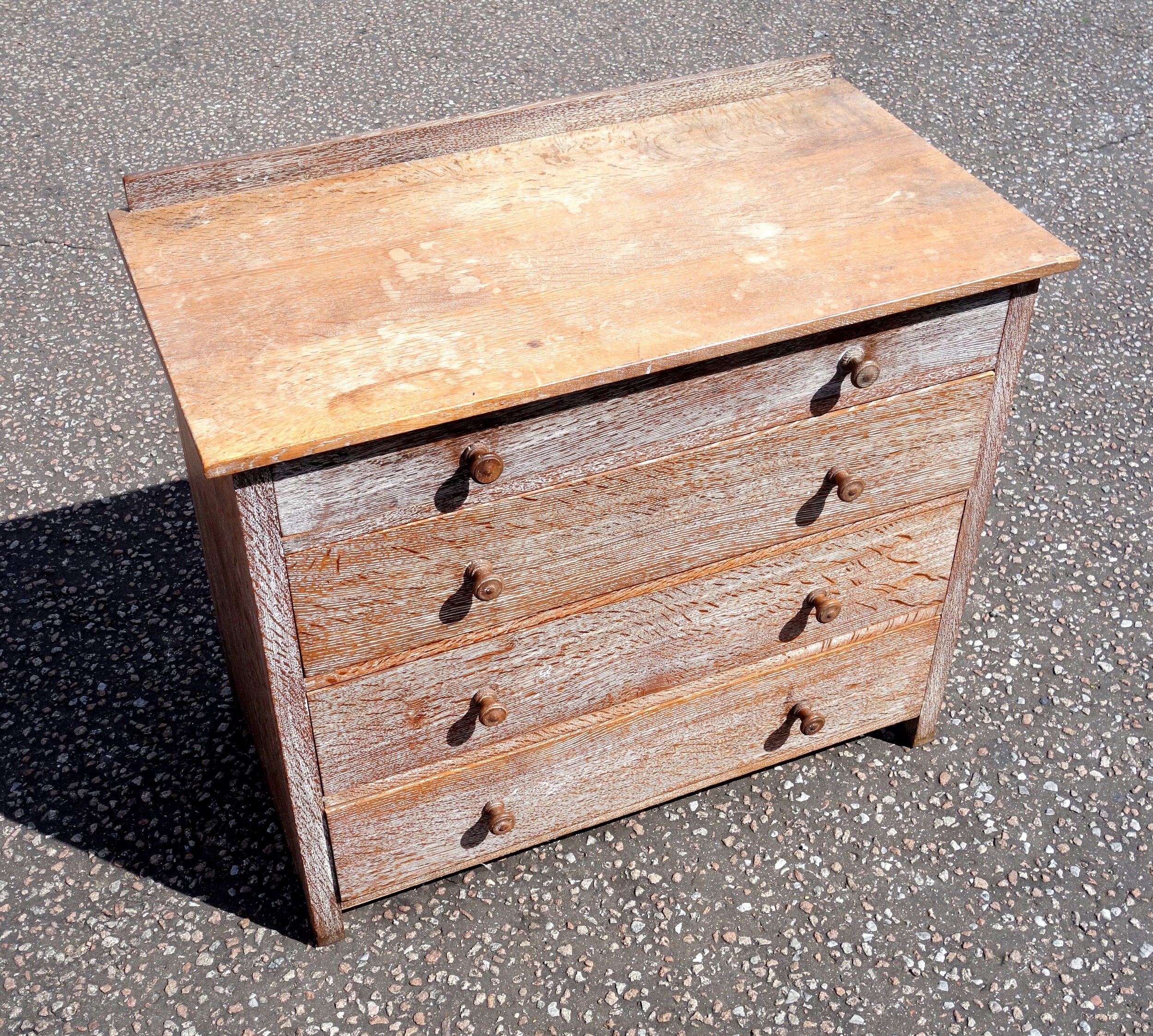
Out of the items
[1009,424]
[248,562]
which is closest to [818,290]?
[248,562]

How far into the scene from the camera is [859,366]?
5.96 feet

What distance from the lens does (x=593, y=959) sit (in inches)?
87.6

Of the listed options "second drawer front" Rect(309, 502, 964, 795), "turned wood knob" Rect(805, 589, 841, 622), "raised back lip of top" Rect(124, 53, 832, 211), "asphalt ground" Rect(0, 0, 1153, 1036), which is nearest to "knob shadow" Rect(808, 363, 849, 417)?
"second drawer front" Rect(309, 502, 964, 795)

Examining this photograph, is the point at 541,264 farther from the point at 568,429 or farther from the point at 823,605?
the point at 823,605

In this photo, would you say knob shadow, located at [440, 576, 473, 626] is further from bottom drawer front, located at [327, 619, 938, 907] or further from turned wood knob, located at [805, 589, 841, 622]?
turned wood knob, located at [805, 589, 841, 622]

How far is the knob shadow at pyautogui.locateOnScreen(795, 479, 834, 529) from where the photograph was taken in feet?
6.48

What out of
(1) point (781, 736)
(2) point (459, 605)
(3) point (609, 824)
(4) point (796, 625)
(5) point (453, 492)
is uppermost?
(5) point (453, 492)

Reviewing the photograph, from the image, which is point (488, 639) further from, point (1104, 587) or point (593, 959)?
point (1104, 587)

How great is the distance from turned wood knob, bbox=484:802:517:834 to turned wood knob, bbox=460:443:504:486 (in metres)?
0.70

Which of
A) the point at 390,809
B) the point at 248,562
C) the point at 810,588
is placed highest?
the point at 248,562

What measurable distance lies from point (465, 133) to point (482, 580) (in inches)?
30.7

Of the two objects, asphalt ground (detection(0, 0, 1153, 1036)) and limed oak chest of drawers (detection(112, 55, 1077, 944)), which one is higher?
limed oak chest of drawers (detection(112, 55, 1077, 944))

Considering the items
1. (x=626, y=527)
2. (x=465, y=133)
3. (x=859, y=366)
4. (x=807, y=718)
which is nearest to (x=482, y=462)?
(x=626, y=527)

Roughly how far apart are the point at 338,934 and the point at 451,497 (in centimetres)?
98
